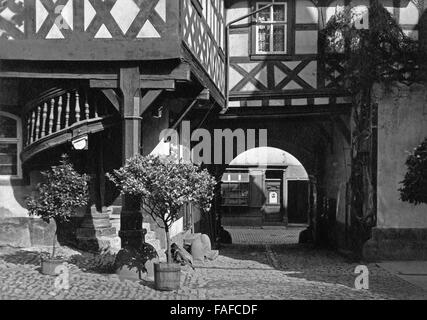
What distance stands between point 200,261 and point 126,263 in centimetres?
370

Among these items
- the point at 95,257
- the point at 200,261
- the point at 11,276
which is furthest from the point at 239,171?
the point at 11,276

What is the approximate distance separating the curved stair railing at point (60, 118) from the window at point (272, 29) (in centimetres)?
604

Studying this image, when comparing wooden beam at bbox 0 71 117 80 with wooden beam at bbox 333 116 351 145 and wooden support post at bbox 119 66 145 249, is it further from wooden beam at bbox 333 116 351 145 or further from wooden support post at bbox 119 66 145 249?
wooden beam at bbox 333 116 351 145

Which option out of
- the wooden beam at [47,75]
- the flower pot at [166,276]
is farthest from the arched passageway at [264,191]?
the flower pot at [166,276]

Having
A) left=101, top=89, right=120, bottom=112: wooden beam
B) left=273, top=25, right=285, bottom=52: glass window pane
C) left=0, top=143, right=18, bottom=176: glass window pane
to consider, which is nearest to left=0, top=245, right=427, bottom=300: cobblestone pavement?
left=0, top=143, right=18, bottom=176: glass window pane

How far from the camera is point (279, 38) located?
50.2 feet

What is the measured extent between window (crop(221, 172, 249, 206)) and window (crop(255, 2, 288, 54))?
15365 mm

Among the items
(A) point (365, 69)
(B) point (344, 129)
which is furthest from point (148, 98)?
(B) point (344, 129)

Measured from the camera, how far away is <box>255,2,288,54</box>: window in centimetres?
1524

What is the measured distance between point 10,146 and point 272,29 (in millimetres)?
7162

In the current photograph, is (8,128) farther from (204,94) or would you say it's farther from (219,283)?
(219,283)
